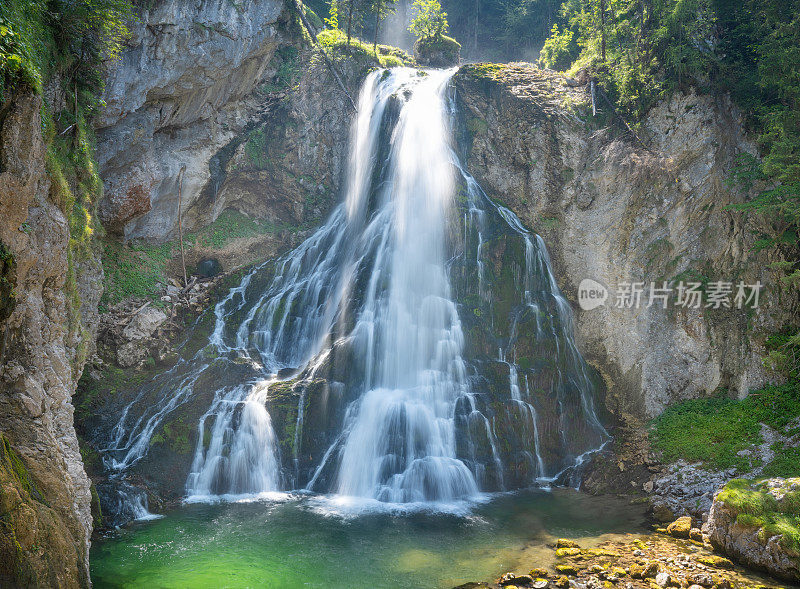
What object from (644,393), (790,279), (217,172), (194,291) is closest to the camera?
(790,279)

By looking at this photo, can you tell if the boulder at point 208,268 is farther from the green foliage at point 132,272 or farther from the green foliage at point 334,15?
the green foliage at point 334,15

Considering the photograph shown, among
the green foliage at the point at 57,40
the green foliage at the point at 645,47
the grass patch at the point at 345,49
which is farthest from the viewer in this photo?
the grass patch at the point at 345,49

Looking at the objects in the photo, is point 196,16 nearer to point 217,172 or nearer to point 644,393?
point 217,172

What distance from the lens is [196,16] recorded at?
16.7m

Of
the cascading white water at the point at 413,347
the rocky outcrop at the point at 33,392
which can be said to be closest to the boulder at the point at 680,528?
the cascading white water at the point at 413,347

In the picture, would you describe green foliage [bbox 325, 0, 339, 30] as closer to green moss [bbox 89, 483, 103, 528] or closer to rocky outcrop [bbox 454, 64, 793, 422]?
rocky outcrop [bbox 454, 64, 793, 422]

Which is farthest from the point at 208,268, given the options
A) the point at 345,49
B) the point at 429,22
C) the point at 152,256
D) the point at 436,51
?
the point at 429,22

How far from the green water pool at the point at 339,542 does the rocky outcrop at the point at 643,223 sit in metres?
4.85

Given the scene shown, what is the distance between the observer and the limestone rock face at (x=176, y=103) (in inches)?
606

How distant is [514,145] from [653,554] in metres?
14.2

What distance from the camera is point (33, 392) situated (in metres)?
6.82

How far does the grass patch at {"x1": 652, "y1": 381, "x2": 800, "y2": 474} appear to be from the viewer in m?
11.9

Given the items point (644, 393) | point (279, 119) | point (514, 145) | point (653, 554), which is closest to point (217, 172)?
point (279, 119)

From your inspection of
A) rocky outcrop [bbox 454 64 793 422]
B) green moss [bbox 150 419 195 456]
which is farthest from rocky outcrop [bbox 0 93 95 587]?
rocky outcrop [bbox 454 64 793 422]
